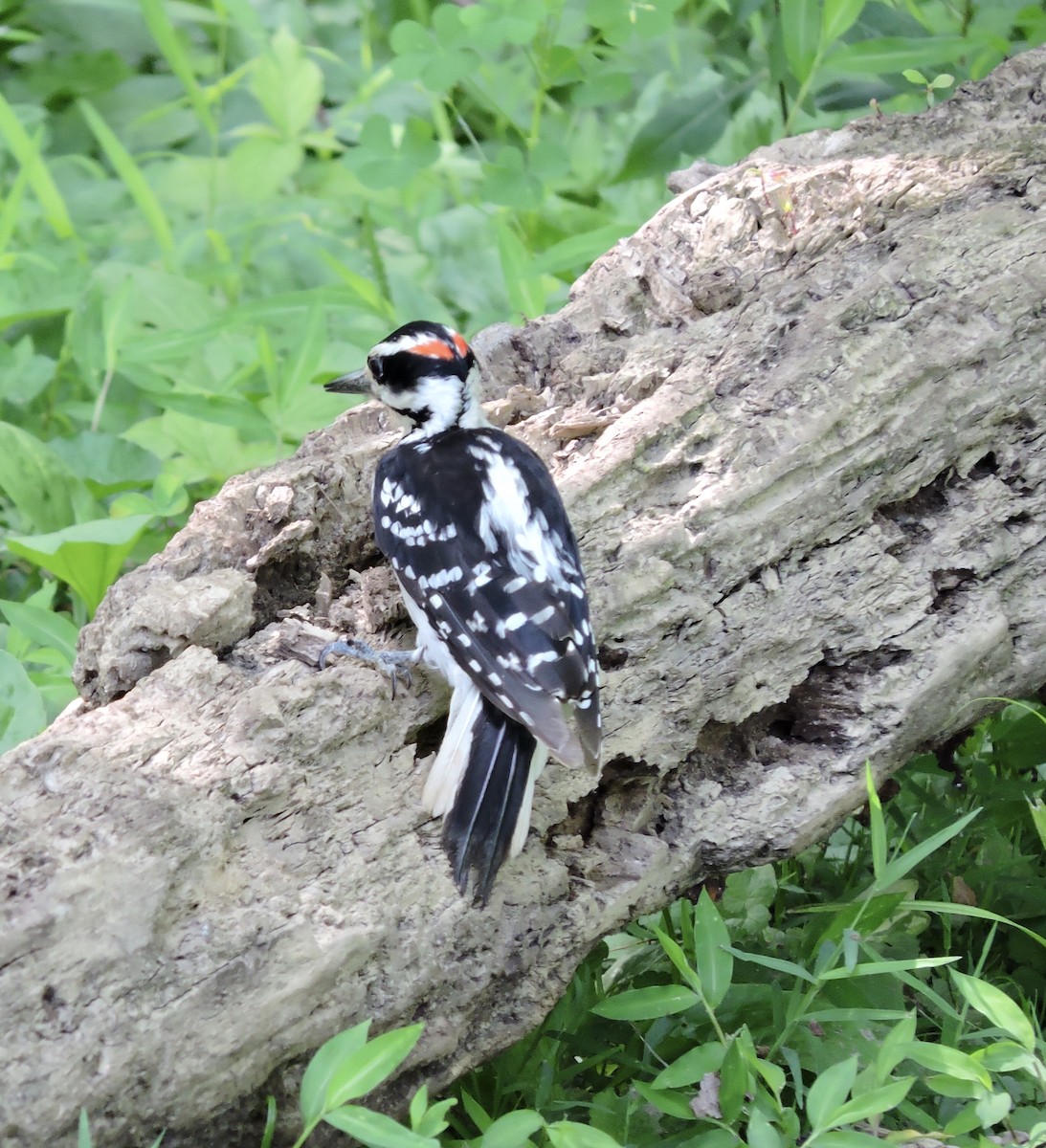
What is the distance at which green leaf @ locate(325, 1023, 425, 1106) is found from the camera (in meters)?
1.76

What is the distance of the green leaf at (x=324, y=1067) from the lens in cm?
178

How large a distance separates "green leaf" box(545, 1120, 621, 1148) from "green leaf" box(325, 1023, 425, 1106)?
269 millimetres

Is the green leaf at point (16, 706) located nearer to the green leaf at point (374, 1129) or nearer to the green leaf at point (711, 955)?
the green leaf at point (374, 1129)

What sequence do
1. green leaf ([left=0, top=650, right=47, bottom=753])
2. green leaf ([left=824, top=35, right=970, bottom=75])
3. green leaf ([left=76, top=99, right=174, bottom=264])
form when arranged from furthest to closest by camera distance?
green leaf ([left=76, top=99, right=174, bottom=264]), green leaf ([left=824, top=35, right=970, bottom=75]), green leaf ([left=0, top=650, right=47, bottom=753])

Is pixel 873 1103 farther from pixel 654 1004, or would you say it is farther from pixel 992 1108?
pixel 654 1004

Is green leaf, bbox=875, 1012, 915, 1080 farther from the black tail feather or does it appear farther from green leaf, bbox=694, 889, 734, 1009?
the black tail feather

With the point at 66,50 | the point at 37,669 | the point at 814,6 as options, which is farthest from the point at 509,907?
the point at 66,50

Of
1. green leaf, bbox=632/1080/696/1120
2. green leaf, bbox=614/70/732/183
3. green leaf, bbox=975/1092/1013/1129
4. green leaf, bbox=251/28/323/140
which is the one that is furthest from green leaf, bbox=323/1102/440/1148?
green leaf, bbox=251/28/323/140

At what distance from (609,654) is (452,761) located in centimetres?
41

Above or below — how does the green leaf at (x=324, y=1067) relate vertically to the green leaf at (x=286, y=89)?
below

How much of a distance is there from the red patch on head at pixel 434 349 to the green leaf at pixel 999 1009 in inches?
66.4

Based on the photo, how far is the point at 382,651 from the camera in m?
2.34

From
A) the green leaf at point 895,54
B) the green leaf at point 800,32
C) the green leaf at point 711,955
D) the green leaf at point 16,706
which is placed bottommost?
the green leaf at point 711,955

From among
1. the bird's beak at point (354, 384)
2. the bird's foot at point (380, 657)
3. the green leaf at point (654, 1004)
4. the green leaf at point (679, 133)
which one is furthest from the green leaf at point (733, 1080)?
the green leaf at point (679, 133)
